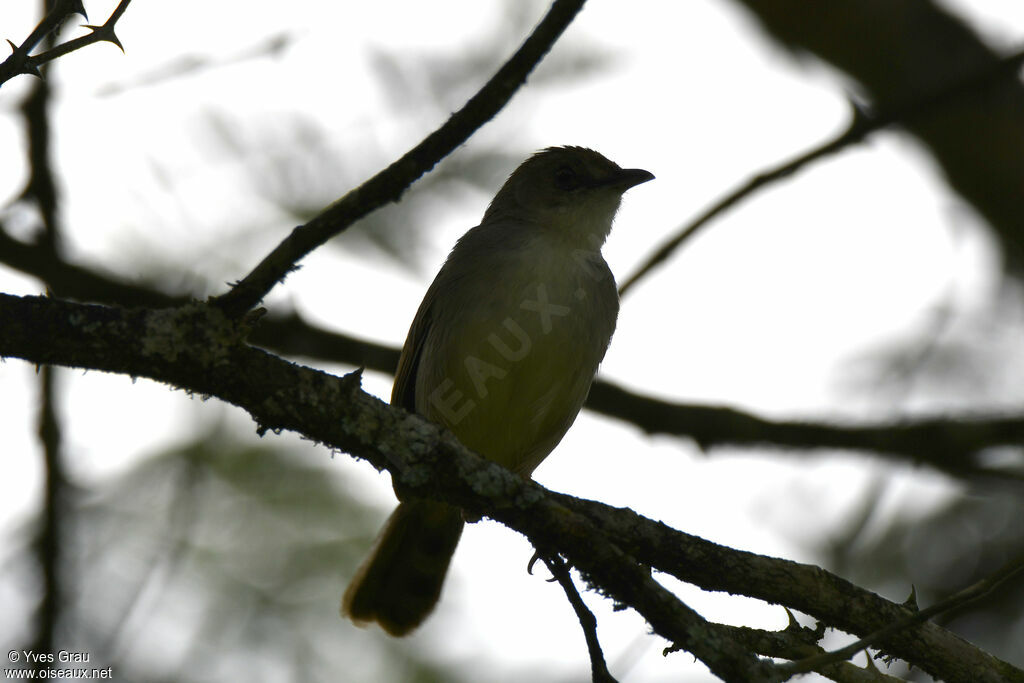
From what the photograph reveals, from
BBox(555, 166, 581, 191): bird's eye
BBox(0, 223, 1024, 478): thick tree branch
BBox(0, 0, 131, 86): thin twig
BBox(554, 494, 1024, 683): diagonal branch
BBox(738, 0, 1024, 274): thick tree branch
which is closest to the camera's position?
BBox(0, 0, 131, 86): thin twig

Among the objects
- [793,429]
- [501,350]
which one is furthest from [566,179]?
[793,429]

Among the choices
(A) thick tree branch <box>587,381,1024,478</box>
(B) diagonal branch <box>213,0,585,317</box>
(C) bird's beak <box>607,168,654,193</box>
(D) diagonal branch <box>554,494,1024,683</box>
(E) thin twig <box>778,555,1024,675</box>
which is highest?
(C) bird's beak <box>607,168,654,193</box>

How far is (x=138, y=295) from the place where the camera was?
5.60 meters

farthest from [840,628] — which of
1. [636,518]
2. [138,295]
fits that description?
[138,295]

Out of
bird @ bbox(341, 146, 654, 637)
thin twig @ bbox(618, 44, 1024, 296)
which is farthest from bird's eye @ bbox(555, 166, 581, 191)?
thin twig @ bbox(618, 44, 1024, 296)

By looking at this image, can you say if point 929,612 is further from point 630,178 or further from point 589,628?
point 630,178

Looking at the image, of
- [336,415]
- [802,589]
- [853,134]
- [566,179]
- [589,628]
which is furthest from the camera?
[566,179]

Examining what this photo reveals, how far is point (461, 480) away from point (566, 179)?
3.57 meters

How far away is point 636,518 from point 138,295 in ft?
10.6

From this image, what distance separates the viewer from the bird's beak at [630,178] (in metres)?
6.33

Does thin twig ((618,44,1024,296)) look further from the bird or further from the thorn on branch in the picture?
the thorn on branch

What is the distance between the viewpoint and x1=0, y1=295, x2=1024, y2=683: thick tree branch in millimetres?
2854

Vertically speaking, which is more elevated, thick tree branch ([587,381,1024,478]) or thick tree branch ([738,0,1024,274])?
thick tree branch ([738,0,1024,274])

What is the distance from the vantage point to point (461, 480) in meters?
3.35
